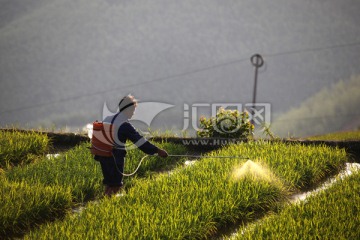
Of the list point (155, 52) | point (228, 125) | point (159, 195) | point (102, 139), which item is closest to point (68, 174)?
point (102, 139)

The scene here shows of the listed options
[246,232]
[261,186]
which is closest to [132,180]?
[261,186]

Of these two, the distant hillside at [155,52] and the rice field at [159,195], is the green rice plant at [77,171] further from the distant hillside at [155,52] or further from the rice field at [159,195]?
the distant hillside at [155,52]

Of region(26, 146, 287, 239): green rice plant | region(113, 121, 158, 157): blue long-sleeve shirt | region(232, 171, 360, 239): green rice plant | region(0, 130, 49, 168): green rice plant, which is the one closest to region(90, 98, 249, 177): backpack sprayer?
region(113, 121, 158, 157): blue long-sleeve shirt

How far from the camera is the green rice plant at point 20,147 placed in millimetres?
10752

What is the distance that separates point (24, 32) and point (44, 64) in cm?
1642

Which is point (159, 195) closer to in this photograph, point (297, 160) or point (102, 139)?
point (102, 139)

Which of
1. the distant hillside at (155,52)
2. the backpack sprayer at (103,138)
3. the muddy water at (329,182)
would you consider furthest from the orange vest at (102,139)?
the distant hillside at (155,52)

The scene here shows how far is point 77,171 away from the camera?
923 cm

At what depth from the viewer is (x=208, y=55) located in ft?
591

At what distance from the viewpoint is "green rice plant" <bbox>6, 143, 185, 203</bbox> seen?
8.52 meters

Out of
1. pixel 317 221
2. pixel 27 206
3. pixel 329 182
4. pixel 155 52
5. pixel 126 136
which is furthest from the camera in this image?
pixel 155 52

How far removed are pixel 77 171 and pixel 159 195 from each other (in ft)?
7.01

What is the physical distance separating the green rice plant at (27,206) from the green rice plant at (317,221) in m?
2.65

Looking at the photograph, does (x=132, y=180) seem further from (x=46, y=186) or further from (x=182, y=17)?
(x=182, y=17)
